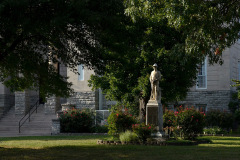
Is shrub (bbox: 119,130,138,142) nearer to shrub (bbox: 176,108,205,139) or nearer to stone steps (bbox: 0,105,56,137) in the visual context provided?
shrub (bbox: 176,108,205,139)

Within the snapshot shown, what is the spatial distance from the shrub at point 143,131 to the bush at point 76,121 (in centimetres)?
879

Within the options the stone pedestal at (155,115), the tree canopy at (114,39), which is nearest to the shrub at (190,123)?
the stone pedestal at (155,115)

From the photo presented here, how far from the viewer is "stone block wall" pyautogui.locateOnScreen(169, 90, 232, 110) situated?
2750 centimetres

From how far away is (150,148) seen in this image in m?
14.9

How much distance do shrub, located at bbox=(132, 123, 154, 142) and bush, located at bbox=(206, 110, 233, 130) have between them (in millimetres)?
10324

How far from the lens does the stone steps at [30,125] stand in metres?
26.2

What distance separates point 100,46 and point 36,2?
401 cm

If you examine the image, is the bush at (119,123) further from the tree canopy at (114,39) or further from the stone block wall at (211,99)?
the stone block wall at (211,99)

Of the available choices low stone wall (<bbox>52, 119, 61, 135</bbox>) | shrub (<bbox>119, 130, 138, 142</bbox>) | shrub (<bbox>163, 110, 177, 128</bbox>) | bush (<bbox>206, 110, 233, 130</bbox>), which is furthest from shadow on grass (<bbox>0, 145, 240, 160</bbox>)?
bush (<bbox>206, 110, 233, 130</bbox>)

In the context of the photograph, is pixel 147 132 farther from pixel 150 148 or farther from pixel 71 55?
pixel 71 55

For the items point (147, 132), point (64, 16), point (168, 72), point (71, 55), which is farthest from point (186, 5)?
point (168, 72)

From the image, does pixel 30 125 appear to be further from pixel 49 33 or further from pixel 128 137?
pixel 49 33

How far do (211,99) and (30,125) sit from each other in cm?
1317

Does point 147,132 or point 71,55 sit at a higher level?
point 71,55
